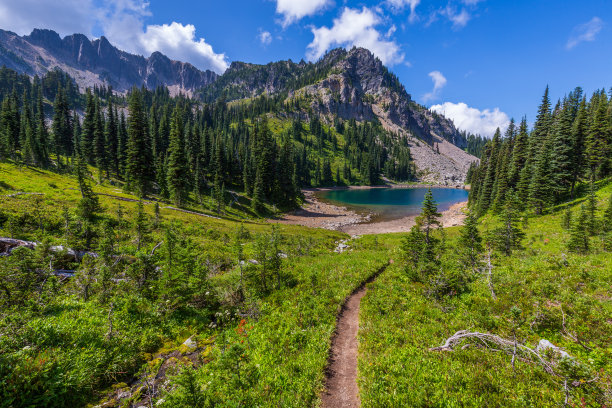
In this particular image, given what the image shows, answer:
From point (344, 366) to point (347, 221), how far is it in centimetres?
5694

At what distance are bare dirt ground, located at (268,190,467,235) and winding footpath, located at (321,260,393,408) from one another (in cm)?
4246

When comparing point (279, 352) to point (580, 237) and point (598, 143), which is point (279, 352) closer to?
point (580, 237)

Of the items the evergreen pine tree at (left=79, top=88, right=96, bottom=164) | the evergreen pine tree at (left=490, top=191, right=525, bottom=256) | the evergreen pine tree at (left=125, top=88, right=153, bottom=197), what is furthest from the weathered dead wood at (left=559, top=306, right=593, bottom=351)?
the evergreen pine tree at (left=79, top=88, right=96, bottom=164)

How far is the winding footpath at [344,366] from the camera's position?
7.22 meters

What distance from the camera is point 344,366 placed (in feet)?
28.5

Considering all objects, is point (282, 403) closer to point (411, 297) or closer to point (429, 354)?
point (429, 354)

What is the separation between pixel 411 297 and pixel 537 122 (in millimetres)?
66691

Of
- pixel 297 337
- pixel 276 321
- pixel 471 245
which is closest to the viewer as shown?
pixel 297 337

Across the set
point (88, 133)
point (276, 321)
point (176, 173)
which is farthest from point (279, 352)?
point (88, 133)

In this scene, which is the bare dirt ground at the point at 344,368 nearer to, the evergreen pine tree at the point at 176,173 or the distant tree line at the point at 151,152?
the distant tree line at the point at 151,152

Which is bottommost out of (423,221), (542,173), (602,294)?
(602,294)

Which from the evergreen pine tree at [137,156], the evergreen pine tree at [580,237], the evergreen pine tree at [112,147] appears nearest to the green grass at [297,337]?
the evergreen pine tree at [580,237]

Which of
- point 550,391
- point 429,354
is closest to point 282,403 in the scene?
point 429,354

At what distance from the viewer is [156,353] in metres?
9.12
